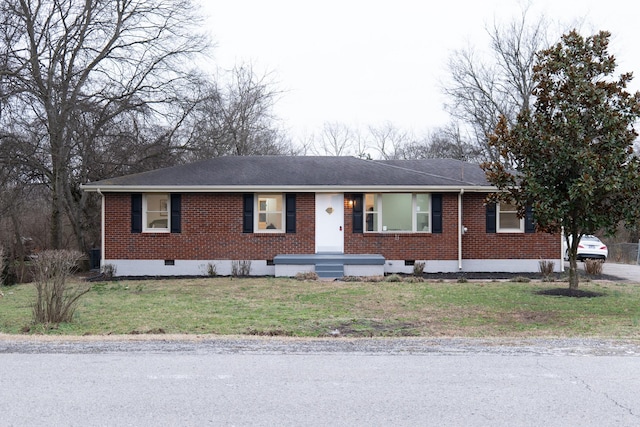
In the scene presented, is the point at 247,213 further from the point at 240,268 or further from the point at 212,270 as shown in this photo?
the point at 212,270

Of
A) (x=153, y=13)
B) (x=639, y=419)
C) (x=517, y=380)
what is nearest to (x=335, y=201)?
(x=153, y=13)

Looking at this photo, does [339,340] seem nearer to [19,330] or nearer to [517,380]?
[517,380]

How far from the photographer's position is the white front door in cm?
1980

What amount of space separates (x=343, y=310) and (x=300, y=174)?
366 inches

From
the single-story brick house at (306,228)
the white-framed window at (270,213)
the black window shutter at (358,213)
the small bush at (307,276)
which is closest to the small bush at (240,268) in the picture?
the single-story brick house at (306,228)

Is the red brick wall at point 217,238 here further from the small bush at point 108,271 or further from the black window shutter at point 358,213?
the black window shutter at point 358,213

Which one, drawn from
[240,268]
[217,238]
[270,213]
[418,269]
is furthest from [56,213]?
[418,269]

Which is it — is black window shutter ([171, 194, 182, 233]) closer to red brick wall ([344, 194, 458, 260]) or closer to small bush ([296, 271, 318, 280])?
small bush ([296, 271, 318, 280])

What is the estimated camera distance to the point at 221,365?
6832 mm

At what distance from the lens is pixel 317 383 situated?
5980 millimetres

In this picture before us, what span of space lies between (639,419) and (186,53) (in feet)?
77.0

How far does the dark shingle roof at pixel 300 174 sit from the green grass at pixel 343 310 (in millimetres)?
3856

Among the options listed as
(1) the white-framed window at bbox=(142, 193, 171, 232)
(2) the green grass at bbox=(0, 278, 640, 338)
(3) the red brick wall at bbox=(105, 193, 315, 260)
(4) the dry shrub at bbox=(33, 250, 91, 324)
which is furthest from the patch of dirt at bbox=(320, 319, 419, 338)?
(1) the white-framed window at bbox=(142, 193, 171, 232)

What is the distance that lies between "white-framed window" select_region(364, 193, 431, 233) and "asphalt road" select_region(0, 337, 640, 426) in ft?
37.6
